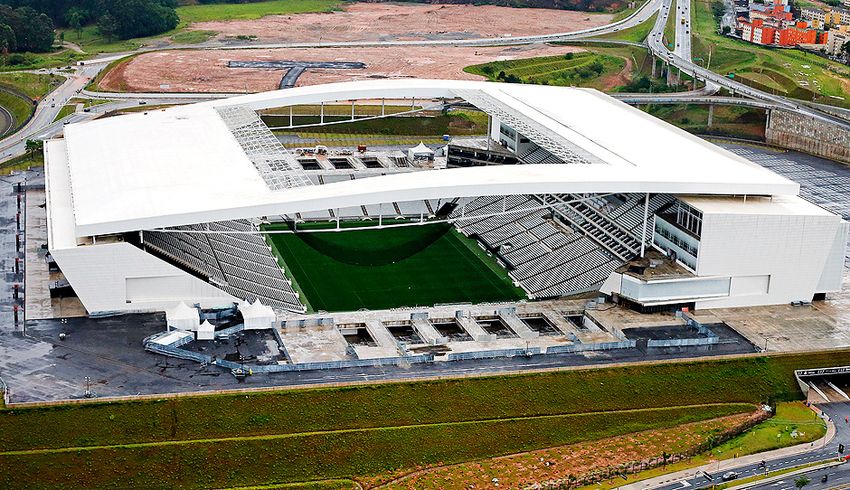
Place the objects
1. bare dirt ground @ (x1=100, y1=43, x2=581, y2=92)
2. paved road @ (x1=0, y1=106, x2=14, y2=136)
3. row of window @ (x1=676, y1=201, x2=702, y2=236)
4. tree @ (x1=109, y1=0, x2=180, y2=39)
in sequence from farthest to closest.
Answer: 1. tree @ (x1=109, y1=0, x2=180, y2=39)
2. bare dirt ground @ (x1=100, y1=43, x2=581, y2=92)
3. paved road @ (x1=0, y1=106, x2=14, y2=136)
4. row of window @ (x1=676, y1=201, x2=702, y2=236)

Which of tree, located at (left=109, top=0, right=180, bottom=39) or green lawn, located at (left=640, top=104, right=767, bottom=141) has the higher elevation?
tree, located at (left=109, top=0, right=180, bottom=39)

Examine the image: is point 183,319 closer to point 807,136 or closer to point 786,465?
point 786,465

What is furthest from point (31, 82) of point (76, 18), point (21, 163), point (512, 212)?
point (512, 212)

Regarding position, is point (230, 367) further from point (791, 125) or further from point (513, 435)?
point (791, 125)

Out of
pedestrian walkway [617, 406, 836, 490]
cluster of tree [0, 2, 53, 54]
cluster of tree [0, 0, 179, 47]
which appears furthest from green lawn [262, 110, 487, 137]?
pedestrian walkway [617, 406, 836, 490]

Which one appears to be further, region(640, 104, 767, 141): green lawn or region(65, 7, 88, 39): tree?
region(65, 7, 88, 39): tree

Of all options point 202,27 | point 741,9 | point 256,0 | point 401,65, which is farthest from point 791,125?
point 256,0

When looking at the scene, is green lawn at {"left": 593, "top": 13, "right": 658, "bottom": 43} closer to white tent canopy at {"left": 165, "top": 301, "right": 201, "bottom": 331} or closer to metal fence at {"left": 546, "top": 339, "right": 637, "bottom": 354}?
metal fence at {"left": 546, "top": 339, "right": 637, "bottom": 354}

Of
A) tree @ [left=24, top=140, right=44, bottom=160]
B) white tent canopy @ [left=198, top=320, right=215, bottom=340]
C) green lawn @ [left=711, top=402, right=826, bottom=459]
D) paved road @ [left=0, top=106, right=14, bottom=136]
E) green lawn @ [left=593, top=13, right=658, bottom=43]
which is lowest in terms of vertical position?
green lawn @ [left=711, top=402, right=826, bottom=459]

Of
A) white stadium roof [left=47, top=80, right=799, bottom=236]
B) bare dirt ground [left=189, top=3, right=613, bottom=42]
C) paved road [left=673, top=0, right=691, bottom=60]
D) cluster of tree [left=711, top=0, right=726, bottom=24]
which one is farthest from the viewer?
cluster of tree [left=711, top=0, right=726, bottom=24]
